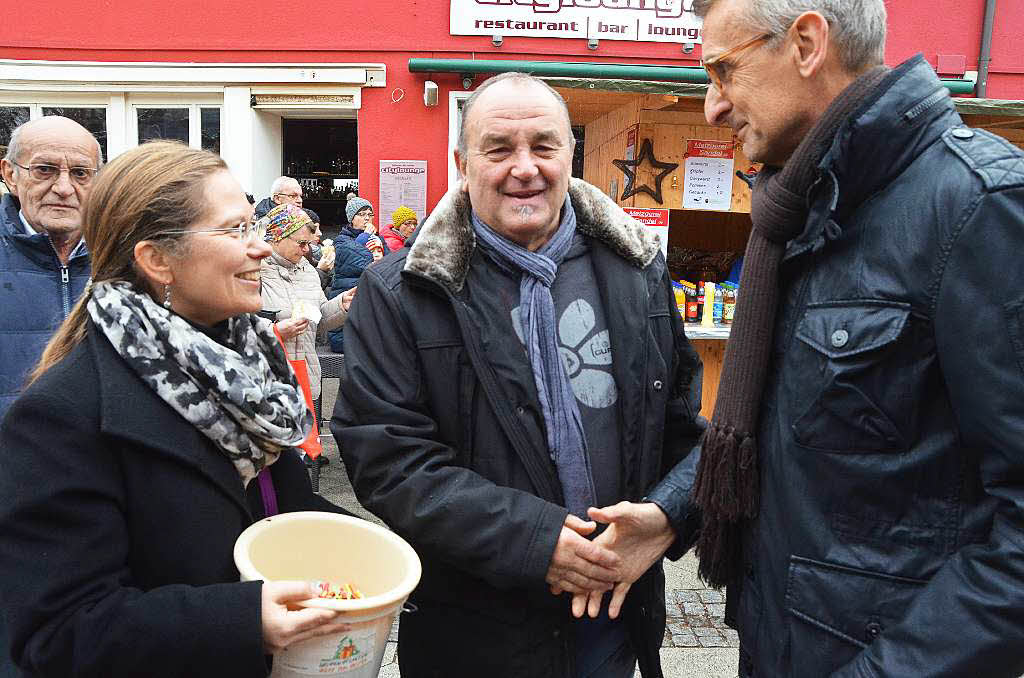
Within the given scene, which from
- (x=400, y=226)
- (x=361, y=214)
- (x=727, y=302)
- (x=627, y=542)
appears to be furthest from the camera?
(x=400, y=226)

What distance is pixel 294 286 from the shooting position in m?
5.20

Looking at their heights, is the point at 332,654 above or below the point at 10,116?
below

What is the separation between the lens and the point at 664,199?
5684 millimetres

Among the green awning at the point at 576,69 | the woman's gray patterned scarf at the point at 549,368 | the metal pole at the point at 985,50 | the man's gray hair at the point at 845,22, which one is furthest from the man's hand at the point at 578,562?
the metal pole at the point at 985,50

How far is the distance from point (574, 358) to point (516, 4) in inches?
302

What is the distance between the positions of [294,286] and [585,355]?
373 cm

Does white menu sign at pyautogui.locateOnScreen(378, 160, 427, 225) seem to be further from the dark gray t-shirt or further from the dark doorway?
the dark gray t-shirt

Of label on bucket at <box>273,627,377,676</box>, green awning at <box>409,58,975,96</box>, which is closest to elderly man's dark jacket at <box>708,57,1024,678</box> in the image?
label on bucket at <box>273,627,377,676</box>

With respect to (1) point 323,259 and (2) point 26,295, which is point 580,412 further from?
(1) point 323,259

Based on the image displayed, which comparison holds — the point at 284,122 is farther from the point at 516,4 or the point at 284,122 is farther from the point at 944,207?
the point at 944,207

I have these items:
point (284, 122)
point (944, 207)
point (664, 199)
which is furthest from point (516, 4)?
point (944, 207)

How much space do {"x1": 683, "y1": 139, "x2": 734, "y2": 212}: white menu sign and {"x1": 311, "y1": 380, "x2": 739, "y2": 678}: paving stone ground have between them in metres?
2.70

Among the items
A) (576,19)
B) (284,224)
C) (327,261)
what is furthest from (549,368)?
(576,19)

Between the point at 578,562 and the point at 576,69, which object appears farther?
the point at 576,69
